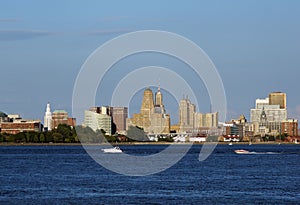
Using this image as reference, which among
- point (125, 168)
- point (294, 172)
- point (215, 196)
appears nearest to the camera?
point (215, 196)

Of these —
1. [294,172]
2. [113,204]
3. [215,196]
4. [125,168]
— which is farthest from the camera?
[125,168]

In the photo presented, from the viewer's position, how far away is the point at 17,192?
74250 millimetres

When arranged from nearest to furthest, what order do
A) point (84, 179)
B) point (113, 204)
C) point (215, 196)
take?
point (113, 204), point (215, 196), point (84, 179)

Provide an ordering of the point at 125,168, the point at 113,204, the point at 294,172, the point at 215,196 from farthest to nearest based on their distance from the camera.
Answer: the point at 125,168 < the point at 294,172 < the point at 215,196 < the point at 113,204

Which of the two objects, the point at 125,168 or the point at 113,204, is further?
the point at 125,168

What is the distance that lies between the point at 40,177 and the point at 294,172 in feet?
97.1

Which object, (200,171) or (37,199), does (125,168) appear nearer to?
(200,171)

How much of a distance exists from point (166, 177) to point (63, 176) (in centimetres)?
1068

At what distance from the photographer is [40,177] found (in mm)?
93625

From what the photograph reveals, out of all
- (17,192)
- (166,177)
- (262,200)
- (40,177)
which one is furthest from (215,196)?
(40,177)

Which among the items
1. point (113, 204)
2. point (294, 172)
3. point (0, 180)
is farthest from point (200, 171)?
point (113, 204)

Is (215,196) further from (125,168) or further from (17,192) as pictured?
(125,168)

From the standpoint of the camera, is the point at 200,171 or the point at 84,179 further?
the point at 200,171

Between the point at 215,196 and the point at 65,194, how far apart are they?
11.8m
